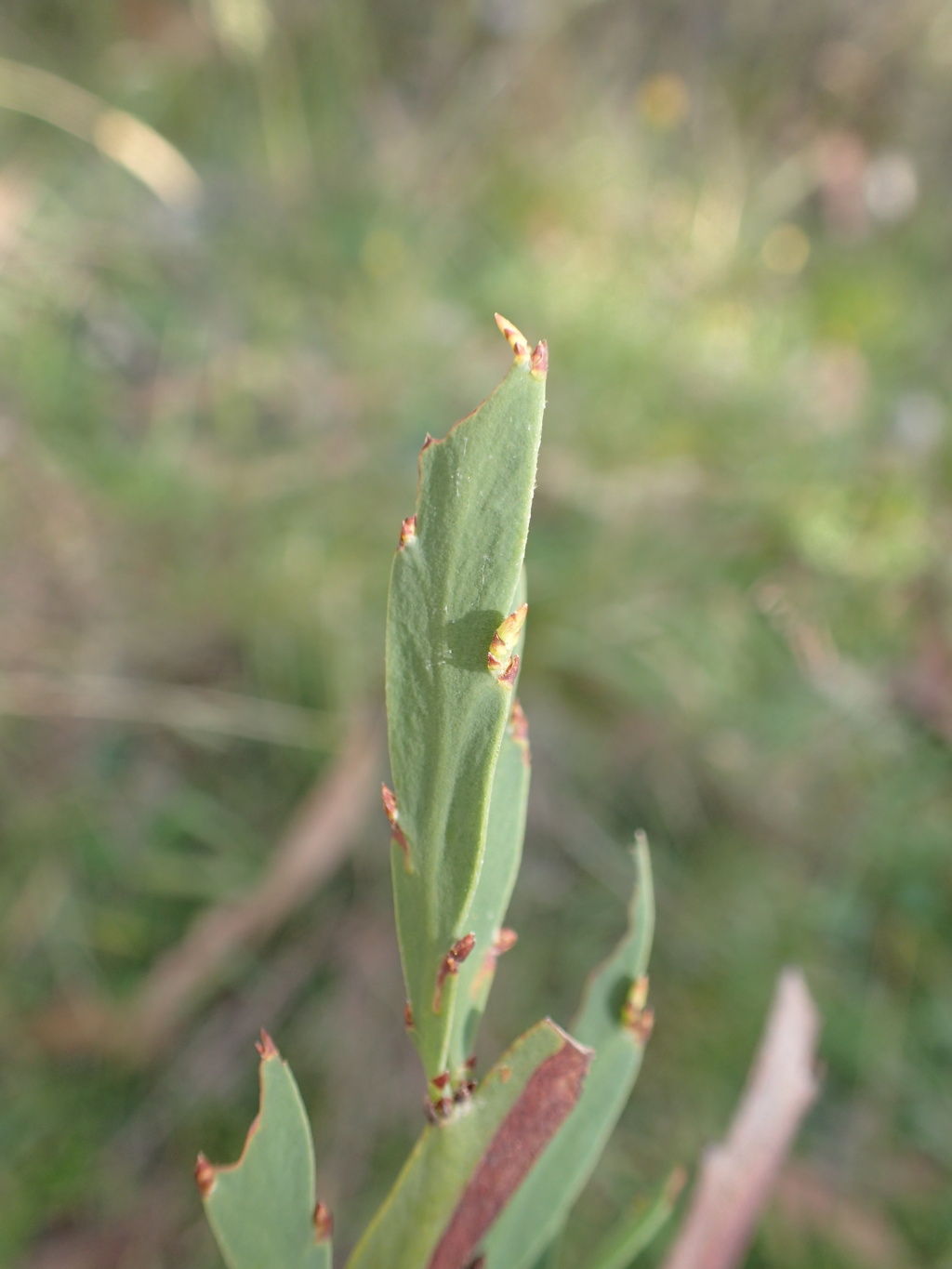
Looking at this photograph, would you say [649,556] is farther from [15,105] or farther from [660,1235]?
[15,105]

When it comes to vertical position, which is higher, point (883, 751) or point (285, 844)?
point (883, 751)

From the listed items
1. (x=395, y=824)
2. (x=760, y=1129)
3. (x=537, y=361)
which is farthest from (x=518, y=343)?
(x=760, y=1129)

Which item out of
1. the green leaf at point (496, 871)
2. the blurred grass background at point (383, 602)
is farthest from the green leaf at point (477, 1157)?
the blurred grass background at point (383, 602)

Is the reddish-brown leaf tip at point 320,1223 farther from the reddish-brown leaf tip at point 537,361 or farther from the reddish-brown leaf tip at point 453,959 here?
the reddish-brown leaf tip at point 537,361

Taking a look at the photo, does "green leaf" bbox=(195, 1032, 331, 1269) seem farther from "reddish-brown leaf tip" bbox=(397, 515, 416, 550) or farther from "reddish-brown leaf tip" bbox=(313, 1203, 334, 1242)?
"reddish-brown leaf tip" bbox=(397, 515, 416, 550)

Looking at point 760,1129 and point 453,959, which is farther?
point 760,1129

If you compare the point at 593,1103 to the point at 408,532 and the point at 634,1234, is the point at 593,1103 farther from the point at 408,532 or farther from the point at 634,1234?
the point at 408,532

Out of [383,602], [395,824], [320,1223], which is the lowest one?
[320,1223]

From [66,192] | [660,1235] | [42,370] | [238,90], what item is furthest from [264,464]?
[660,1235]
